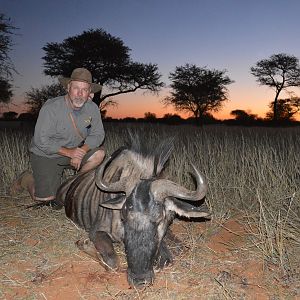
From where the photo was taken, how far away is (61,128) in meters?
4.45

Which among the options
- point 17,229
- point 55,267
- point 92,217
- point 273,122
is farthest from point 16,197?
point 273,122

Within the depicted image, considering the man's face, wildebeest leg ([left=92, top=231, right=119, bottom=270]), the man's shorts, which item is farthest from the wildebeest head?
the man's shorts

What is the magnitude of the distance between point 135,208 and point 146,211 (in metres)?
0.08

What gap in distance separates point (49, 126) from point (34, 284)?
1982mm

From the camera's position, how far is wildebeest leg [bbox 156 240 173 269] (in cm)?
299

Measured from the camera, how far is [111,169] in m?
3.51

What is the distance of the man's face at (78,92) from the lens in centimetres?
433

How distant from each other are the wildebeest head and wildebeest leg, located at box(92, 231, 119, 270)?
0.32 m

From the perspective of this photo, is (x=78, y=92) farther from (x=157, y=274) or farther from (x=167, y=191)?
(x=157, y=274)

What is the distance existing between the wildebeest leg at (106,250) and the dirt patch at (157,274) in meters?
0.07

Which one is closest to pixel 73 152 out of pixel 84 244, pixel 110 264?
pixel 84 244

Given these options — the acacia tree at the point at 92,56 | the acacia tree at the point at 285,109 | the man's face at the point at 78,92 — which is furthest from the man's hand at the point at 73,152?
the acacia tree at the point at 285,109

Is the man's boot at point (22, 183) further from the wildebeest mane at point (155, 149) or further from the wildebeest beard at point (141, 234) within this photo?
the wildebeest beard at point (141, 234)

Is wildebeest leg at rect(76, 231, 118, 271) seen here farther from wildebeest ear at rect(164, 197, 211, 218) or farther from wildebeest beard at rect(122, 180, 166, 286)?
wildebeest ear at rect(164, 197, 211, 218)
